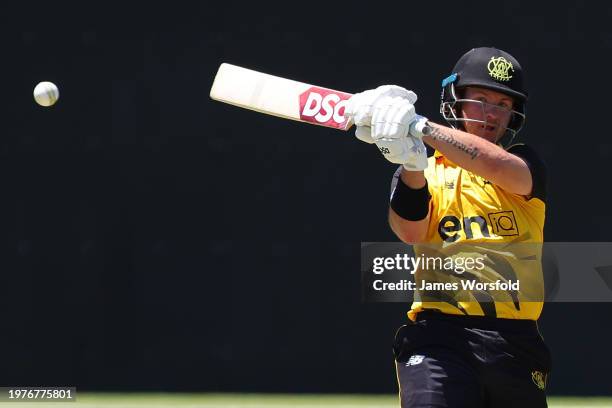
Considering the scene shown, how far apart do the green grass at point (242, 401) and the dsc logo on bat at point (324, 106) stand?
331 cm

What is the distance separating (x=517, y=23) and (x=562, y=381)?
2.18 metres

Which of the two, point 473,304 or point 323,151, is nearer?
point 473,304

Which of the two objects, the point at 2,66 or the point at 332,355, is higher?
the point at 2,66

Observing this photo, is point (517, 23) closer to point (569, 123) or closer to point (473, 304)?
point (569, 123)

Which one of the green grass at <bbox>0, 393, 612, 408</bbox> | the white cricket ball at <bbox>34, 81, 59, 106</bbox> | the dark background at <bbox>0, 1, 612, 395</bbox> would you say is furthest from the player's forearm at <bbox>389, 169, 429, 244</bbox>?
the dark background at <bbox>0, 1, 612, 395</bbox>

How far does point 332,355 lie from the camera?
6922 mm

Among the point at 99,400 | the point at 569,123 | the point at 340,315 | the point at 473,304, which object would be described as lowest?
the point at 473,304

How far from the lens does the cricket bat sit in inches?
137

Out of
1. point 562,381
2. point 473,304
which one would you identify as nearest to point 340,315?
point 562,381

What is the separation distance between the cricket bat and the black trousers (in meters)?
0.68

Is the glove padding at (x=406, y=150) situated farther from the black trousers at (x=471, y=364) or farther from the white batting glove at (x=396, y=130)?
the black trousers at (x=471, y=364)

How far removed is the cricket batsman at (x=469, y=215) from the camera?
324 centimetres

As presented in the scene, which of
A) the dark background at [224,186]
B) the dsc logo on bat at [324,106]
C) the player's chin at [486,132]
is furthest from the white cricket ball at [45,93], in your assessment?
the player's chin at [486,132]

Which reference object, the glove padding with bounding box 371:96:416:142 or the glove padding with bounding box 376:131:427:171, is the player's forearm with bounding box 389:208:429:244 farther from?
the glove padding with bounding box 371:96:416:142
